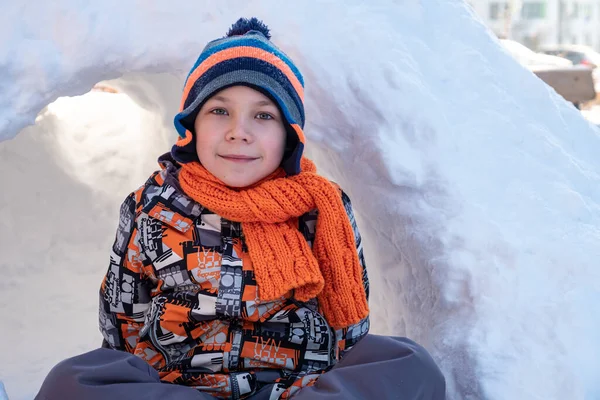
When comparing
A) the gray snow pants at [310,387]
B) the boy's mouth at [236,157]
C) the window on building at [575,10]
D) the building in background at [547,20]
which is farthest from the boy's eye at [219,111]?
the window on building at [575,10]

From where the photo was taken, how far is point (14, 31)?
1.90 metres

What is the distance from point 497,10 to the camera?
30656 millimetres

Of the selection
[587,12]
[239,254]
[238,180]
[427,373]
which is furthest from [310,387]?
[587,12]

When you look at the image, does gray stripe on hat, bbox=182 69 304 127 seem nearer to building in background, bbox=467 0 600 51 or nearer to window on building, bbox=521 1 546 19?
building in background, bbox=467 0 600 51

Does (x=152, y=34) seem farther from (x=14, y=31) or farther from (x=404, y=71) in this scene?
(x=404, y=71)

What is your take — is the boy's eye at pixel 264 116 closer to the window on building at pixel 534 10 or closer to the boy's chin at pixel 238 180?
the boy's chin at pixel 238 180

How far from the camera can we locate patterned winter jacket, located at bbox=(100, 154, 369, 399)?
1614 mm

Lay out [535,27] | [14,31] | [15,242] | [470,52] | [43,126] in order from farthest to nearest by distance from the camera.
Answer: [535,27]
[43,126]
[15,242]
[470,52]
[14,31]

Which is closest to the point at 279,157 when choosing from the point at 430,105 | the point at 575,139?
the point at 430,105

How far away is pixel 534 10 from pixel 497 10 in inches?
103

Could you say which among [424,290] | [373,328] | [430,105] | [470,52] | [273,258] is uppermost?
[470,52]

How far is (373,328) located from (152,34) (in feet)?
4.24

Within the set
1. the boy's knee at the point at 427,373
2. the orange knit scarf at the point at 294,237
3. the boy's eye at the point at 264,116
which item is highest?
the boy's eye at the point at 264,116

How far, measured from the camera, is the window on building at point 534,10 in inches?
1252
